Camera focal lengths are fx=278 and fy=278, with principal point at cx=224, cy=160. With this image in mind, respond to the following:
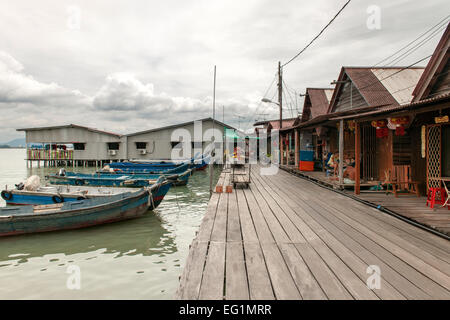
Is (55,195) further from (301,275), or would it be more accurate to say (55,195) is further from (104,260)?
(301,275)

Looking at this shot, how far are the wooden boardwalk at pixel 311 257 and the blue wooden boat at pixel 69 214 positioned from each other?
4124 millimetres

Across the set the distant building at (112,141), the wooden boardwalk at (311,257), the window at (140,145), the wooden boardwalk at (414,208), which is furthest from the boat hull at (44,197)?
the window at (140,145)

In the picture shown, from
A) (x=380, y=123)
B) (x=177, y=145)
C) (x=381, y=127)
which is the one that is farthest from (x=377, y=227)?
(x=177, y=145)

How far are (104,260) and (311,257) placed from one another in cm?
494

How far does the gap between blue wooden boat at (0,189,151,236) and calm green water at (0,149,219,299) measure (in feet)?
0.85

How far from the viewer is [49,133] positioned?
35281 millimetres

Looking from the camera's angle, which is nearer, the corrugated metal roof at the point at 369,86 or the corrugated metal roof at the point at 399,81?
the corrugated metal roof at the point at 369,86

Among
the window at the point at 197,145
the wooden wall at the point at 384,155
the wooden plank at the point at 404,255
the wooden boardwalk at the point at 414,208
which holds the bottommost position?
the wooden plank at the point at 404,255

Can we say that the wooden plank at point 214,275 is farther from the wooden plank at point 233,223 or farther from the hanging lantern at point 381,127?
the hanging lantern at point 381,127

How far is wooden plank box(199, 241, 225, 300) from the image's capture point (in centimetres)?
273

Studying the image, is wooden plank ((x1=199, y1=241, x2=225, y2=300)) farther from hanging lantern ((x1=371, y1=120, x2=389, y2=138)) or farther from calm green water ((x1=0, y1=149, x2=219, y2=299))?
hanging lantern ((x1=371, y1=120, x2=389, y2=138))

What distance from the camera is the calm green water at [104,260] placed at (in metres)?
5.00
